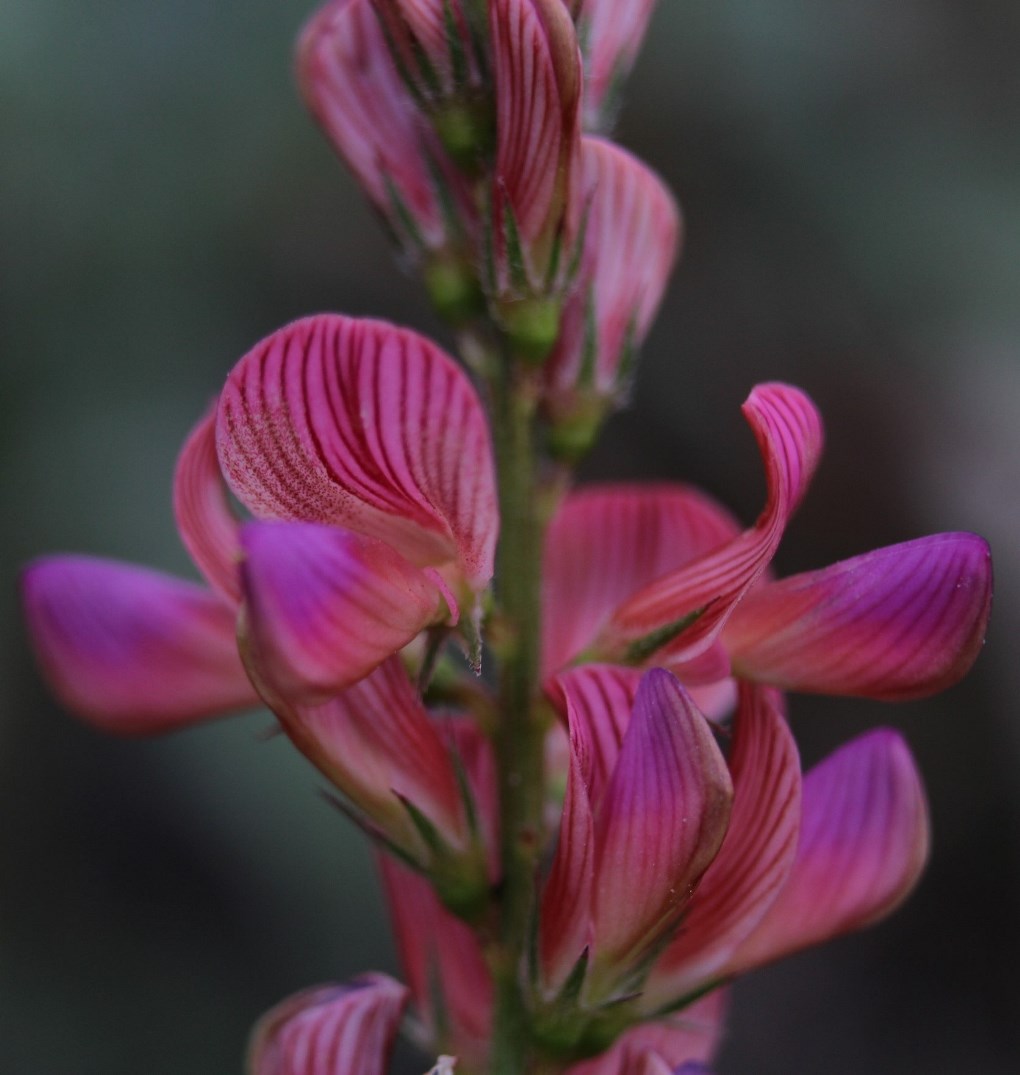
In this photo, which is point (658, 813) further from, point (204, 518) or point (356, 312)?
point (356, 312)

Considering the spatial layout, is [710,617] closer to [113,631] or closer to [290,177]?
[113,631]

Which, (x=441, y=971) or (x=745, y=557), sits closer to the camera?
(x=745, y=557)

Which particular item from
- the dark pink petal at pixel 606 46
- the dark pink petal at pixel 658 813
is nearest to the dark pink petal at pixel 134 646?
the dark pink petal at pixel 658 813

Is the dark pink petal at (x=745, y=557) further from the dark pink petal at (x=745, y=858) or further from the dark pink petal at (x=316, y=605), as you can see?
the dark pink petal at (x=316, y=605)

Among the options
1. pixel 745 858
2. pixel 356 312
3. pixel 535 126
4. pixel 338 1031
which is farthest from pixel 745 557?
pixel 356 312

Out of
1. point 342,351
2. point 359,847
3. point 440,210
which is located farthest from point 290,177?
point 342,351
